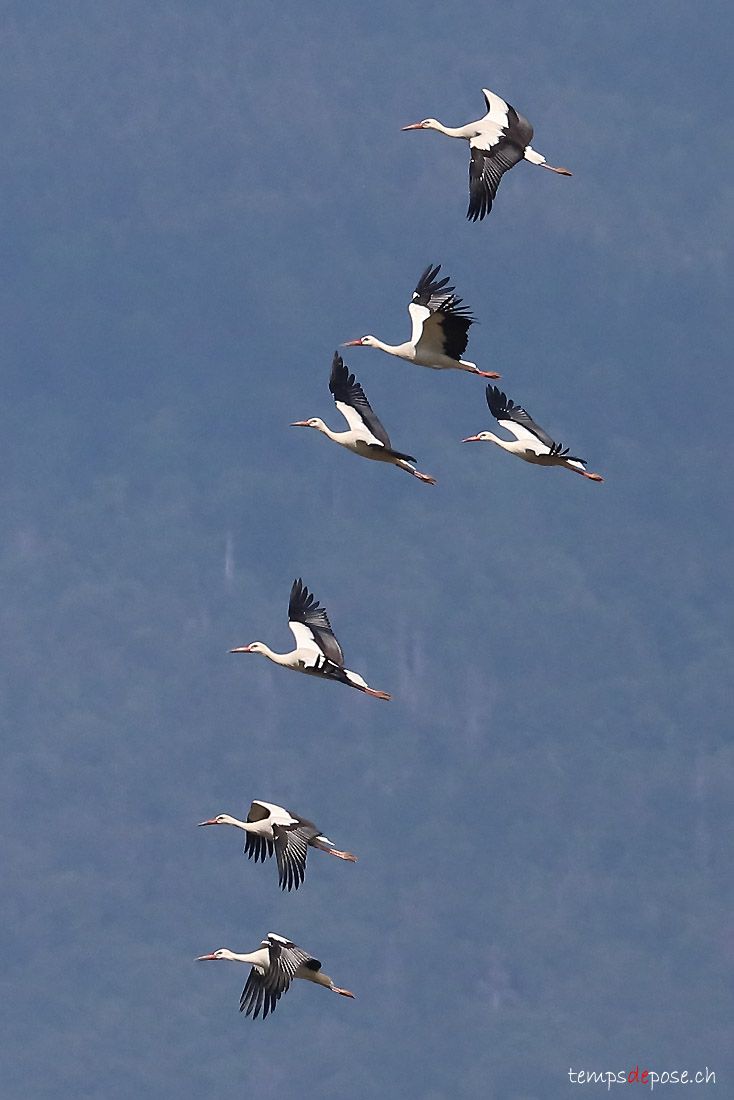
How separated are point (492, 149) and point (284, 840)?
14696 millimetres

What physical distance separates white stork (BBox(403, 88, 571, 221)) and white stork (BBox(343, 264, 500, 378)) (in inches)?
67.0

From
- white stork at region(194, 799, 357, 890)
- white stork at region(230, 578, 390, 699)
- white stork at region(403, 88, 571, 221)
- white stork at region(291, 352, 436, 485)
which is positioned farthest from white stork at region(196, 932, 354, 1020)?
white stork at region(403, 88, 571, 221)

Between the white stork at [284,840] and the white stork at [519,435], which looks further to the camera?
the white stork at [519,435]

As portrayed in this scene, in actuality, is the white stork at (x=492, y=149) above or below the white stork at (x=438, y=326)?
above

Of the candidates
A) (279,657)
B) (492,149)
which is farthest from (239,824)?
(492,149)

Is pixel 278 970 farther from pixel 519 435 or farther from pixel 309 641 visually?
pixel 519 435

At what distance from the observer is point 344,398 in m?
43.9

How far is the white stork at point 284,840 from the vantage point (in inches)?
1533

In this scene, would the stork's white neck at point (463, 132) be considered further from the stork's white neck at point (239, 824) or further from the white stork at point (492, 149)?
the stork's white neck at point (239, 824)

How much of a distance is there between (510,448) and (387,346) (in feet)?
11.6

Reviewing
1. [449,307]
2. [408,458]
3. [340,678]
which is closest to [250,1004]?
[340,678]

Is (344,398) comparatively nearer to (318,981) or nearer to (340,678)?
(340,678)

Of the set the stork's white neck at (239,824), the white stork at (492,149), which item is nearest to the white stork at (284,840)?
the stork's white neck at (239,824)

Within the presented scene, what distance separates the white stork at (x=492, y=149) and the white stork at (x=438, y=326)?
170 centimetres
